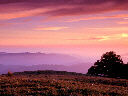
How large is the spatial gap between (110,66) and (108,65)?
822 millimetres

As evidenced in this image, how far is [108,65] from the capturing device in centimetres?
6431

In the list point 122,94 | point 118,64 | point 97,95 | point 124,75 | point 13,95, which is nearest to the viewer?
point 13,95

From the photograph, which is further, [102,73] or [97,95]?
[102,73]

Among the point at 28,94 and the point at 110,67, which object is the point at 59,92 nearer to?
the point at 28,94

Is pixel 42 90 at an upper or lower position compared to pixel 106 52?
lower

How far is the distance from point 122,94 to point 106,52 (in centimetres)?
4576

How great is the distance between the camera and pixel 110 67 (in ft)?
208

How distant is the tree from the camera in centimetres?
6231

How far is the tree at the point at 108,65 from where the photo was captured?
204 feet

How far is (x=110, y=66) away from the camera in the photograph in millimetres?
63688

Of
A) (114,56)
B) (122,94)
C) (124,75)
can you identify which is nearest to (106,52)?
(114,56)

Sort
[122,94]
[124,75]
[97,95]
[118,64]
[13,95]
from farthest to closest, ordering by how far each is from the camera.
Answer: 1. [118,64]
2. [124,75]
3. [122,94]
4. [97,95]
5. [13,95]

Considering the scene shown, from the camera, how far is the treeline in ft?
200

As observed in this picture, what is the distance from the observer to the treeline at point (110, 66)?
6097cm
